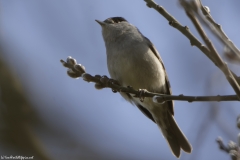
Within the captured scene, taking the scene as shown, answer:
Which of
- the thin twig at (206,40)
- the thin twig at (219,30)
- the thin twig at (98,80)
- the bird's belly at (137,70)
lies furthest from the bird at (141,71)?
the thin twig at (206,40)

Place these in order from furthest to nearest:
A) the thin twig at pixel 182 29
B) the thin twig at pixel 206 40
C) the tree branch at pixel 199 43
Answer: the thin twig at pixel 182 29, the tree branch at pixel 199 43, the thin twig at pixel 206 40

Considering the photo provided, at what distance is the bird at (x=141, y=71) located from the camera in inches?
193

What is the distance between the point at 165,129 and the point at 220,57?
3556 mm

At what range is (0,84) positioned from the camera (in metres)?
3.74

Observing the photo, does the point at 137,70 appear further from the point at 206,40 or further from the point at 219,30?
the point at 206,40

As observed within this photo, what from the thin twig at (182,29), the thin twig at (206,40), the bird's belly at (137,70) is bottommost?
the thin twig at (206,40)

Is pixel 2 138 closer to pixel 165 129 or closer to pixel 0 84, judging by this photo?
pixel 0 84

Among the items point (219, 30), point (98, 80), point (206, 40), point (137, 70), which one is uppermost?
point (137, 70)

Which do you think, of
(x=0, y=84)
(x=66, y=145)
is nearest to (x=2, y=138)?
(x=0, y=84)

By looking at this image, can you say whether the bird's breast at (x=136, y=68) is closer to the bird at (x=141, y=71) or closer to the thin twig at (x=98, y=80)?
the bird at (x=141, y=71)

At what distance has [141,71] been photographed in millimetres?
4914

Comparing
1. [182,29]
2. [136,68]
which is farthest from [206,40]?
[136,68]

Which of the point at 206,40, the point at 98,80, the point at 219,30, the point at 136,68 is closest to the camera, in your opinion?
the point at 206,40

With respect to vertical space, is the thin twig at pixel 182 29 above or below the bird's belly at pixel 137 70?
below
